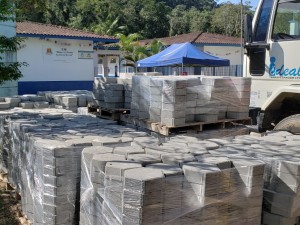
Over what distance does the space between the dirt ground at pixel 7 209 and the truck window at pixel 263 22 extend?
4.64 meters

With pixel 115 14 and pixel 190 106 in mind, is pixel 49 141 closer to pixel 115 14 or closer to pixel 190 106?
pixel 190 106

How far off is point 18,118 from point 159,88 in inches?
110

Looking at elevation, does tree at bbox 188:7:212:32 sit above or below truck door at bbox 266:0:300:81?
above

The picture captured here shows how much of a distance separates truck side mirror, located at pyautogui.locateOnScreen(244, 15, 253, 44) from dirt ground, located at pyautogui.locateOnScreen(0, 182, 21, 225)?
444cm

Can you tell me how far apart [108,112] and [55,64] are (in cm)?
1199

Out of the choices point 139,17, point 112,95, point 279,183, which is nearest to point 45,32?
point 112,95

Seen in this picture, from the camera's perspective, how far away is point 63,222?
4676 mm

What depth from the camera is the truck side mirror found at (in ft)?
20.3

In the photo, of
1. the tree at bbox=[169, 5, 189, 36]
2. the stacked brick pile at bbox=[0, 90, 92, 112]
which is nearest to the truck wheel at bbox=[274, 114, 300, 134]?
the stacked brick pile at bbox=[0, 90, 92, 112]

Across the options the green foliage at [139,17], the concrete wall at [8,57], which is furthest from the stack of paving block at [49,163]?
the green foliage at [139,17]

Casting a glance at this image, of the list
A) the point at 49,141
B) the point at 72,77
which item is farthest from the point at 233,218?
the point at 72,77

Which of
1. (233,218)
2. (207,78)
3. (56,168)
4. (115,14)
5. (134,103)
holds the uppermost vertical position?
(115,14)

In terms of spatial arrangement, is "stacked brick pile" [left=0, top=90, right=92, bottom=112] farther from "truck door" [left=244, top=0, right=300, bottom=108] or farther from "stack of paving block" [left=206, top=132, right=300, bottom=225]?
"stack of paving block" [left=206, top=132, right=300, bottom=225]

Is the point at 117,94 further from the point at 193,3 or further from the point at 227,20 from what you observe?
the point at 193,3
